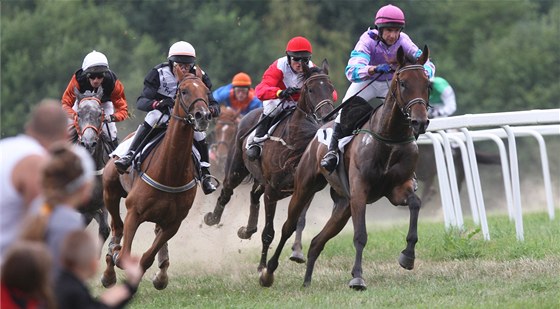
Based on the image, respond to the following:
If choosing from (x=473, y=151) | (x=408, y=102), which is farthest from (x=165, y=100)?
(x=473, y=151)

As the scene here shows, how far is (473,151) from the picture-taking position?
13109mm

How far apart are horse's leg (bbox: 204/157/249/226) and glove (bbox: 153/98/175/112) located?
129 inches

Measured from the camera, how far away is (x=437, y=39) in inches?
2261

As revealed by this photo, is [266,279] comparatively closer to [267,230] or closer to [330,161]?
[267,230]

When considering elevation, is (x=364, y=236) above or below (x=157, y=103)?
below

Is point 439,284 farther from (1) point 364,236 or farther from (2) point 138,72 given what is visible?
(2) point 138,72

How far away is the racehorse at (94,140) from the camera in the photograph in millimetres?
13508

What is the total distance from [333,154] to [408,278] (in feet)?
4.48

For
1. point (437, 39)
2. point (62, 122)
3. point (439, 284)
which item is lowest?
point (437, 39)

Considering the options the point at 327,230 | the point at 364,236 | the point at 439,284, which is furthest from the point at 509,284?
the point at 327,230

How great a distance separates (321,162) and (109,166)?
2.50m

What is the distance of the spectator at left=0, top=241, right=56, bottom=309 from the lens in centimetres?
541

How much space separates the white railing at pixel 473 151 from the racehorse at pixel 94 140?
3.66m

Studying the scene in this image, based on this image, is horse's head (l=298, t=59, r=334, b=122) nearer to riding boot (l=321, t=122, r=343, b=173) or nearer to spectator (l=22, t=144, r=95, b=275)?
riding boot (l=321, t=122, r=343, b=173)
